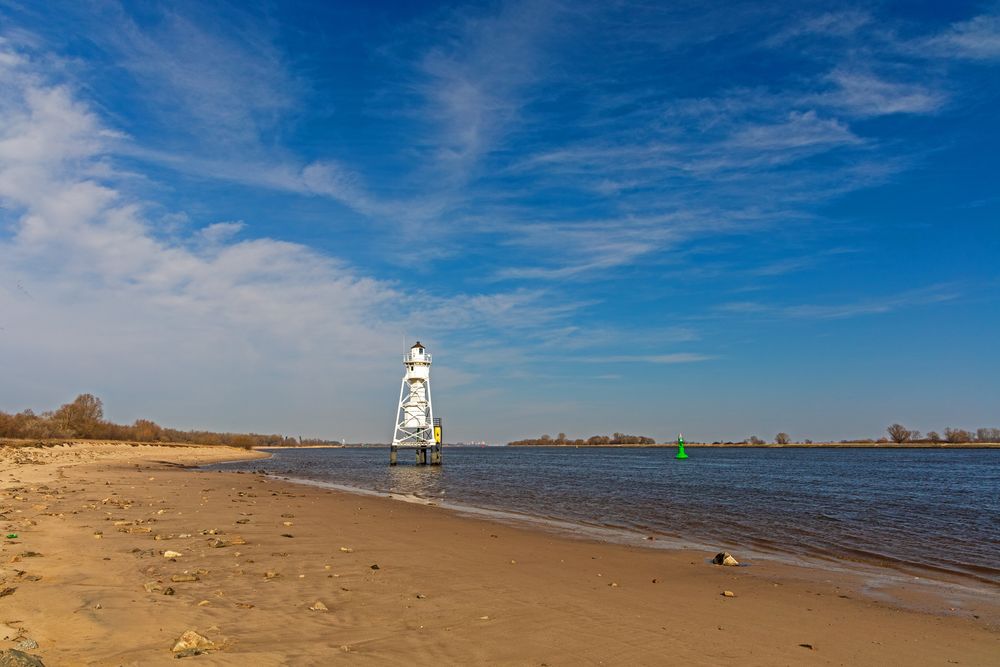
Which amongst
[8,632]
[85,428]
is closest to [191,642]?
[8,632]

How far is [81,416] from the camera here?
10838 centimetres

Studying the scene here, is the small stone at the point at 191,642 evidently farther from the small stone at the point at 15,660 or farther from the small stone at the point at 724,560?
the small stone at the point at 724,560

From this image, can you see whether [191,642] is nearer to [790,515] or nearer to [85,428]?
[790,515]

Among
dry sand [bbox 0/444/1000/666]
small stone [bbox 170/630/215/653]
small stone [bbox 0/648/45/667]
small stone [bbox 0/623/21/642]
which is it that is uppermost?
small stone [bbox 0/648/45/667]

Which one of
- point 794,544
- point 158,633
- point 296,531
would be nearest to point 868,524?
point 794,544

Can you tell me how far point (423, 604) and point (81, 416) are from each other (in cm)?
12482

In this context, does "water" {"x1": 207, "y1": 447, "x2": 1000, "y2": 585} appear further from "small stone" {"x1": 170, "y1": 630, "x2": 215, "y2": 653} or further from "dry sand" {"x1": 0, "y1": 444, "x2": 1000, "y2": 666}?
"small stone" {"x1": 170, "y1": 630, "x2": 215, "y2": 653}

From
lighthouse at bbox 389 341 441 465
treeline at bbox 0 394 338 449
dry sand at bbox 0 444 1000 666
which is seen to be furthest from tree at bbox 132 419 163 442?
dry sand at bbox 0 444 1000 666

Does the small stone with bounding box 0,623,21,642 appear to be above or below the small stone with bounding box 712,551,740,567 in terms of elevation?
above

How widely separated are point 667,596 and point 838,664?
126 inches

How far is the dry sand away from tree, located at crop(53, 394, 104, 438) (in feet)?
319

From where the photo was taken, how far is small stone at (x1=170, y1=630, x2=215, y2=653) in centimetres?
567

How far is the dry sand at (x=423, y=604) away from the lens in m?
6.24

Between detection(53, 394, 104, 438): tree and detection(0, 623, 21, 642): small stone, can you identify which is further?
detection(53, 394, 104, 438): tree
